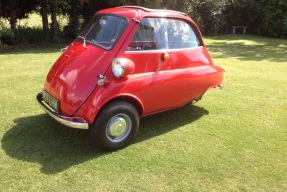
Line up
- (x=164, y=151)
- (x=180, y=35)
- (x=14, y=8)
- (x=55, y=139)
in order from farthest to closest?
(x=14, y=8), (x=180, y=35), (x=55, y=139), (x=164, y=151)

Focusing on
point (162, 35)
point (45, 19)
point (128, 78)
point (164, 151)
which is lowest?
point (164, 151)

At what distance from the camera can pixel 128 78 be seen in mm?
3920

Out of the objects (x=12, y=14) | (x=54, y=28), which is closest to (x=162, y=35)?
(x=54, y=28)

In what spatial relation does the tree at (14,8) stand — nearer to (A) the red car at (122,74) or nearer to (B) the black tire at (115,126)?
(A) the red car at (122,74)

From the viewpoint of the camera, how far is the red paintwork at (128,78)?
12.1 ft

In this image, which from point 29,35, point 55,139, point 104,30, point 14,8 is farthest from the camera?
point 14,8

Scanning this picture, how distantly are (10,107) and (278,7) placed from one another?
1858 cm

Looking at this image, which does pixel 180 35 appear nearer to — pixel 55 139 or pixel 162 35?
pixel 162 35

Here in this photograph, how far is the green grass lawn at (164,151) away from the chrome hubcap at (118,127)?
7.7 inches

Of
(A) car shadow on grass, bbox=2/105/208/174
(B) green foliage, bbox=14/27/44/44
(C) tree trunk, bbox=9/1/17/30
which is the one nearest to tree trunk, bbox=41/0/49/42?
(B) green foliage, bbox=14/27/44/44

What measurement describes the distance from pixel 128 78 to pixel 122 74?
171 mm

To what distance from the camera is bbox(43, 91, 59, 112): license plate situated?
3.90 meters

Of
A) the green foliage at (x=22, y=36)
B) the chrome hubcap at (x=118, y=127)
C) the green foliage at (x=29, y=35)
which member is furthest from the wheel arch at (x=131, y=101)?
the green foliage at (x=29, y=35)

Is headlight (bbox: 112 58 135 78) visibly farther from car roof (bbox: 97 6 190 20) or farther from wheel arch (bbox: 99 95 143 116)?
car roof (bbox: 97 6 190 20)
